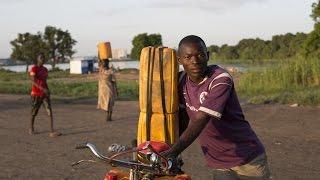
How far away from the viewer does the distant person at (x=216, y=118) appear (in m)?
3.07

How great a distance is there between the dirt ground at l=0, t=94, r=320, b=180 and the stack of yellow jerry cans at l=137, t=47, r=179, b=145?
4.32 m

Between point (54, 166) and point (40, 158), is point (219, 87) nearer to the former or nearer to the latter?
point (54, 166)

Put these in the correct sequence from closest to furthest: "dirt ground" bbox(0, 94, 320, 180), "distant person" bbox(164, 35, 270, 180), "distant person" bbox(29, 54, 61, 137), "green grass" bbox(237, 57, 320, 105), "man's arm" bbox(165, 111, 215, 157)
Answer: "man's arm" bbox(165, 111, 215, 157) → "distant person" bbox(164, 35, 270, 180) → "dirt ground" bbox(0, 94, 320, 180) → "distant person" bbox(29, 54, 61, 137) → "green grass" bbox(237, 57, 320, 105)

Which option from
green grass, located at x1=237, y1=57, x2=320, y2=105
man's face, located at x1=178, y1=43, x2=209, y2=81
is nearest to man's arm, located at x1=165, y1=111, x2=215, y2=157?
man's face, located at x1=178, y1=43, x2=209, y2=81

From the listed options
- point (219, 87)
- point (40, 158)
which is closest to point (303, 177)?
point (40, 158)

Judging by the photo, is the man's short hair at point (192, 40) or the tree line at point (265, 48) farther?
the tree line at point (265, 48)

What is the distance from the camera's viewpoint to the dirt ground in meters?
8.05

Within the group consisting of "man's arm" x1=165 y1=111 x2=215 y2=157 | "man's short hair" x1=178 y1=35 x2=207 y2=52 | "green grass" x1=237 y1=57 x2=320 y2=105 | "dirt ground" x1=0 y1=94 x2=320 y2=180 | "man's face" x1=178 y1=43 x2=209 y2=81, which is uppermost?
"man's short hair" x1=178 y1=35 x2=207 y2=52

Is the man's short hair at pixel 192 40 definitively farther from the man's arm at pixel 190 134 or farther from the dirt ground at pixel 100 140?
the dirt ground at pixel 100 140

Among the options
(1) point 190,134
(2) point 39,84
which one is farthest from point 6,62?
(1) point 190,134

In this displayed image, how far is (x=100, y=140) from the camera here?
11.2 m

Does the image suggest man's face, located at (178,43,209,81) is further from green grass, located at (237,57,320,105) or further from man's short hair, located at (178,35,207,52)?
green grass, located at (237,57,320,105)

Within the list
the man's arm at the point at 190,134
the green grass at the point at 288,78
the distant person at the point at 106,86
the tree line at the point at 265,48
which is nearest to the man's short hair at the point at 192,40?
the man's arm at the point at 190,134

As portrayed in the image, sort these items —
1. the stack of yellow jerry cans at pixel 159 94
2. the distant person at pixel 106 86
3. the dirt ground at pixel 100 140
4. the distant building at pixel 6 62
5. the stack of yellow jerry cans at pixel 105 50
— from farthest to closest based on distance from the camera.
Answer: the distant building at pixel 6 62 → the distant person at pixel 106 86 → the stack of yellow jerry cans at pixel 105 50 → the dirt ground at pixel 100 140 → the stack of yellow jerry cans at pixel 159 94
